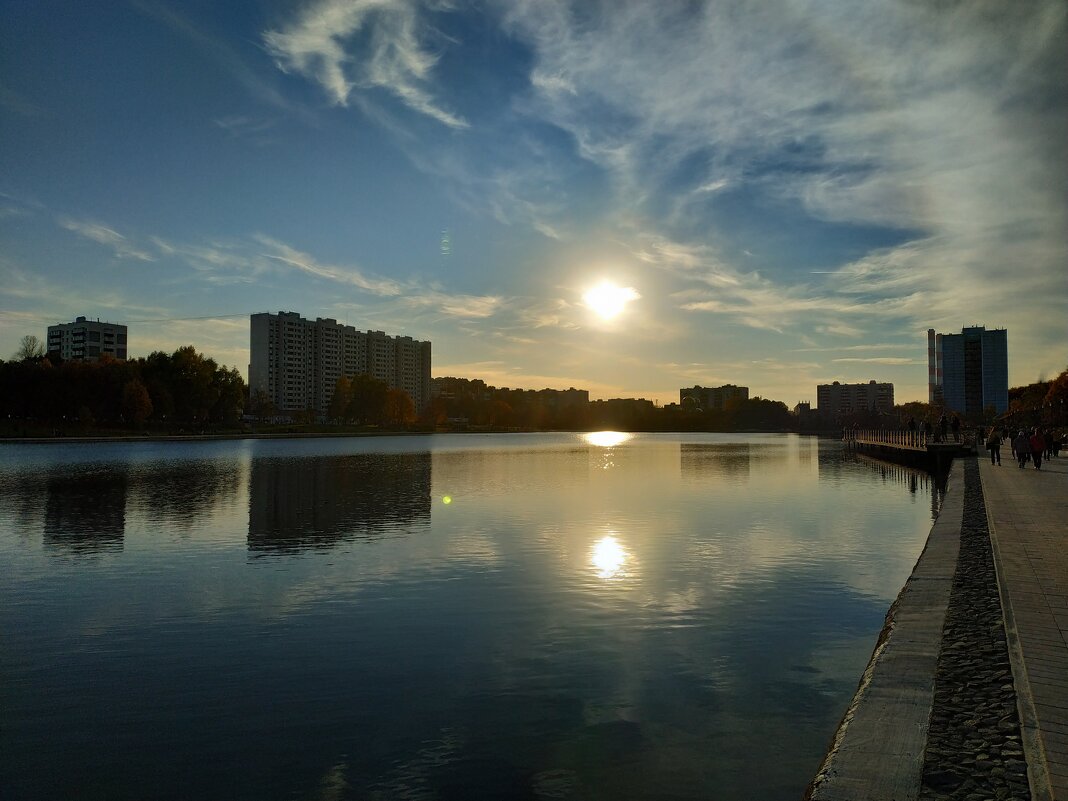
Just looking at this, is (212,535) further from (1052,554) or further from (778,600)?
(1052,554)

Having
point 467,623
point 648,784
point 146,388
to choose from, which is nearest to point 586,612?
point 467,623

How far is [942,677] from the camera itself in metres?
7.82

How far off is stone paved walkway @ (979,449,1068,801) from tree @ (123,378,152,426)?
11563cm

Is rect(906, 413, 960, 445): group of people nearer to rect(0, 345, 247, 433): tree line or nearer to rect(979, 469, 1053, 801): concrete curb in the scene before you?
rect(979, 469, 1053, 801): concrete curb

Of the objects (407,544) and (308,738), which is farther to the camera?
(407,544)

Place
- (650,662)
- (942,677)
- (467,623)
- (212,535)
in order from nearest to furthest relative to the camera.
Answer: (942,677)
(650,662)
(467,623)
(212,535)

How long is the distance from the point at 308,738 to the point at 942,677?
22.0 feet

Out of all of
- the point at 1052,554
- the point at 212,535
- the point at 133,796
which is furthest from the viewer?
the point at 212,535

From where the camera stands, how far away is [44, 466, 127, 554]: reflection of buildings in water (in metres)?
20.3

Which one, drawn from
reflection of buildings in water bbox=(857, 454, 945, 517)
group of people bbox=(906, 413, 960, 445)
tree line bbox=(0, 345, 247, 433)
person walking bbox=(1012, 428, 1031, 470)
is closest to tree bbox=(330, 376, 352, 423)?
tree line bbox=(0, 345, 247, 433)

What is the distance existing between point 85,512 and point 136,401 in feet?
317

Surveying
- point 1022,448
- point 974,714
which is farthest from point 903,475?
point 974,714

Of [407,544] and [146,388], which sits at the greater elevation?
[146,388]

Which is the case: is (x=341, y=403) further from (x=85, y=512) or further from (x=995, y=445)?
(x=85, y=512)
